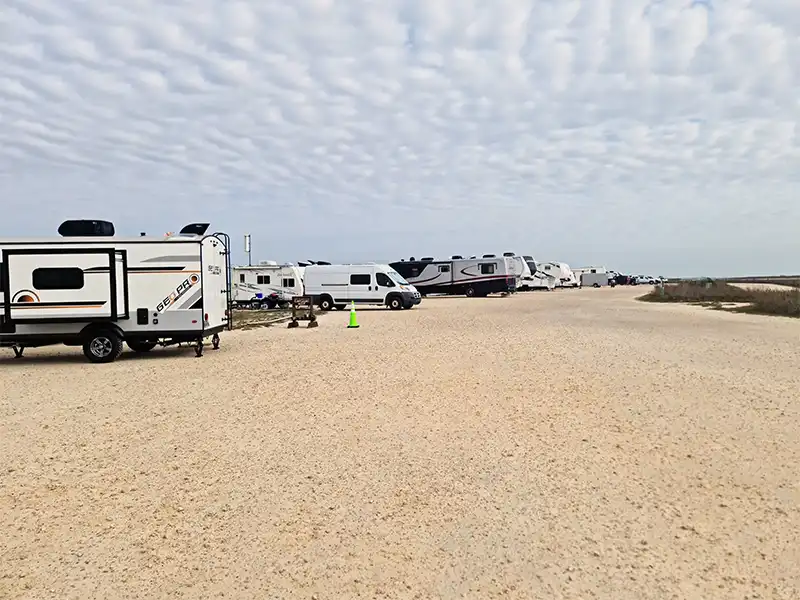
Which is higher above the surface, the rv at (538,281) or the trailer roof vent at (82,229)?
the trailer roof vent at (82,229)

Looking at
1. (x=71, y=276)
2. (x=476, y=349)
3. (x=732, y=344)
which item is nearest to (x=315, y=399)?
(x=476, y=349)

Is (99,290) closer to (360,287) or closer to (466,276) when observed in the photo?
(360,287)

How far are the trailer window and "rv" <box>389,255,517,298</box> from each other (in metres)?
36.9

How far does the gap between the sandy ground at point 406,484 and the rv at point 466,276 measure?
123ft

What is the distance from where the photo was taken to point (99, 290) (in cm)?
1508

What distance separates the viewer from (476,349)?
52.2 ft

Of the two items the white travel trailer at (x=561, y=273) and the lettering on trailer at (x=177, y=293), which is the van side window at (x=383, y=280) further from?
the white travel trailer at (x=561, y=273)

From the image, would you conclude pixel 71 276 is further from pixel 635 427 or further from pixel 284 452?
pixel 635 427

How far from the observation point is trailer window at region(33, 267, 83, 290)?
1501 centimetres

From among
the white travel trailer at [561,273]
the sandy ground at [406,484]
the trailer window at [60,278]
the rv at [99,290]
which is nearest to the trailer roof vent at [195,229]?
the rv at [99,290]

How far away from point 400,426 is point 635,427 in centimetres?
257

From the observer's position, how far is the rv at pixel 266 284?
37875mm

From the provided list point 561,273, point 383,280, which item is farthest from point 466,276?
point 561,273

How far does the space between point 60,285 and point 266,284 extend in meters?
23.3
